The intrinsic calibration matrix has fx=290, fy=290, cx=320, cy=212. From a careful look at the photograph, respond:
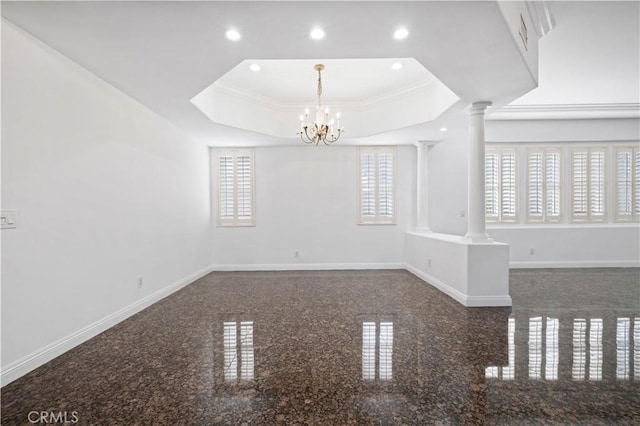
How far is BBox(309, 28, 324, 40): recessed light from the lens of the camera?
7.80 feet

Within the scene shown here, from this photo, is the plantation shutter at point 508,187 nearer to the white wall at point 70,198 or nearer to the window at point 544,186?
the window at point 544,186

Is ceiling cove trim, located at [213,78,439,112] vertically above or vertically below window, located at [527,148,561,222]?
above

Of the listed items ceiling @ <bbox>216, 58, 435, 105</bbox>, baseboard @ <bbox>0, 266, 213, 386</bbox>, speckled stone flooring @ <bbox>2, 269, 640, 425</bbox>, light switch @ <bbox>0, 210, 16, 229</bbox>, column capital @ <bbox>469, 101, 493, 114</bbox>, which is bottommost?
speckled stone flooring @ <bbox>2, 269, 640, 425</bbox>

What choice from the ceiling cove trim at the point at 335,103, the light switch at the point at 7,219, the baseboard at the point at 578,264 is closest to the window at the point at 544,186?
the baseboard at the point at 578,264

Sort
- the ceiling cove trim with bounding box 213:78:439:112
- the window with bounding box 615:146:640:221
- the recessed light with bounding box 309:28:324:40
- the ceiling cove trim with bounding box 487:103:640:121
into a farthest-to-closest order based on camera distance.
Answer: the window with bounding box 615:146:640:221
the ceiling cove trim with bounding box 487:103:640:121
the ceiling cove trim with bounding box 213:78:439:112
the recessed light with bounding box 309:28:324:40

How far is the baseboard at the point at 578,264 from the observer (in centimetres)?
626

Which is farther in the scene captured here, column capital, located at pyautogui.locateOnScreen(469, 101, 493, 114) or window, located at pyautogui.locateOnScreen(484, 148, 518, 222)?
window, located at pyautogui.locateOnScreen(484, 148, 518, 222)

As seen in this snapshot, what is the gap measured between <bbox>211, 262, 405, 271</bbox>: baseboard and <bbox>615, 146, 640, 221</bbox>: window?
5.00m

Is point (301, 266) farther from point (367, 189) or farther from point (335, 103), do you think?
point (335, 103)

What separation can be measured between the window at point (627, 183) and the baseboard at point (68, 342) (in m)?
9.33

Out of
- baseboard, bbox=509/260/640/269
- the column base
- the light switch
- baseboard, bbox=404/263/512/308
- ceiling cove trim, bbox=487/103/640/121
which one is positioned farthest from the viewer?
baseboard, bbox=509/260/640/269

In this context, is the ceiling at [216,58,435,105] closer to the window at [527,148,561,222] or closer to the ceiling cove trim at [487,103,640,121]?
the ceiling cove trim at [487,103,640,121]

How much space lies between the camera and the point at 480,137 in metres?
4.14

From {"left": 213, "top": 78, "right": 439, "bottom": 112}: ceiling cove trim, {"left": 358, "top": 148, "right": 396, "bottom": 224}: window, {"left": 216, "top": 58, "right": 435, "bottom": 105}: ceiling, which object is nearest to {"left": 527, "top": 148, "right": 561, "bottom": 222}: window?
{"left": 358, "top": 148, "right": 396, "bottom": 224}: window
